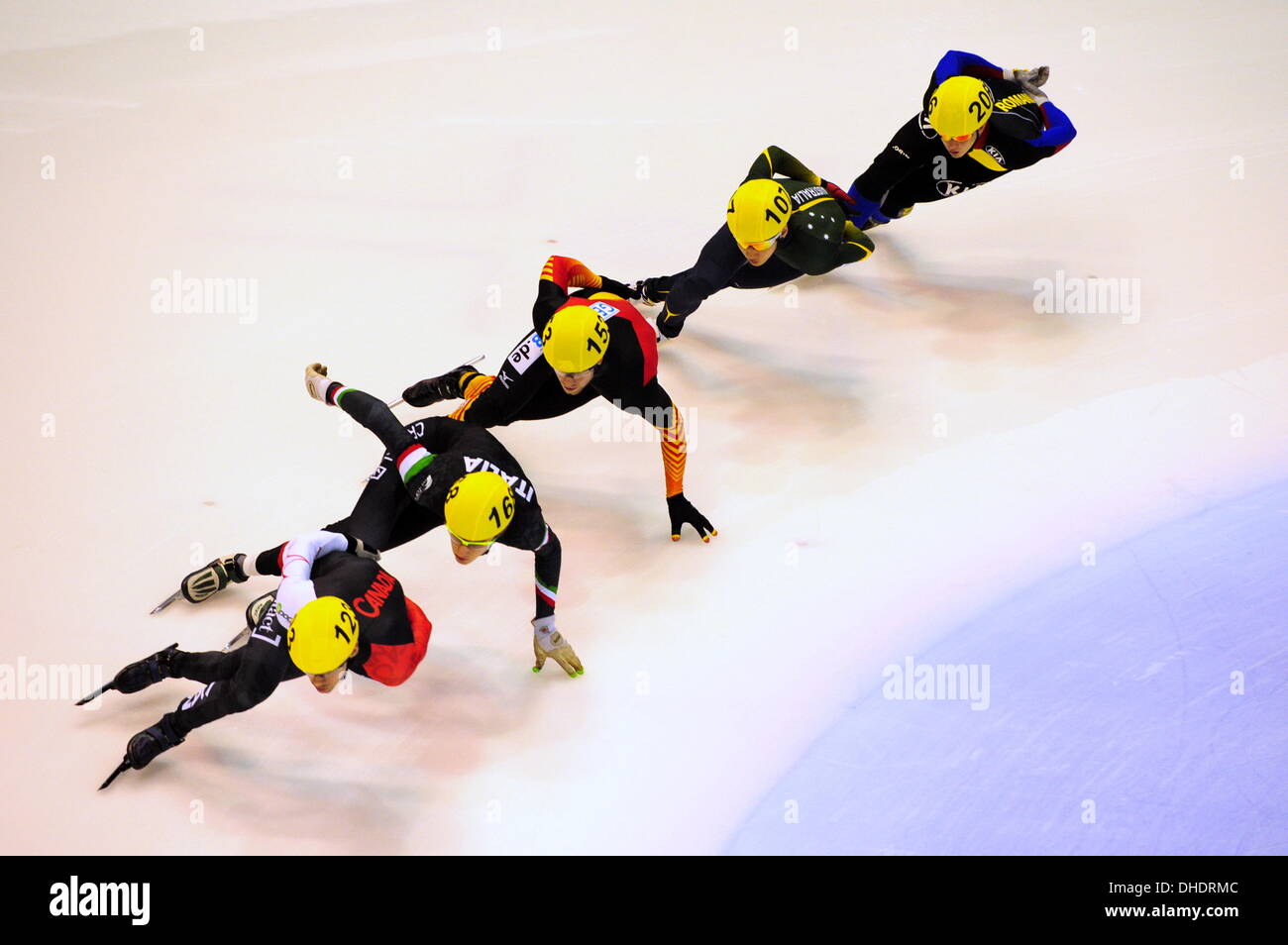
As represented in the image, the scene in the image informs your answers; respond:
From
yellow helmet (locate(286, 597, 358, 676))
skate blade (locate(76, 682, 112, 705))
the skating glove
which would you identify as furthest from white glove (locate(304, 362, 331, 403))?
the skating glove

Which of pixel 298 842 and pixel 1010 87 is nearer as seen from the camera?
pixel 298 842

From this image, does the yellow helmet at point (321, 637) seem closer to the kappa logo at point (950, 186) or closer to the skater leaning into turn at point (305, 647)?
the skater leaning into turn at point (305, 647)

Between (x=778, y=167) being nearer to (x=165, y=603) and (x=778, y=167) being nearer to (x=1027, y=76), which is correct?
(x=1027, y=76)

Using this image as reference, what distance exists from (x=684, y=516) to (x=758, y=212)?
1346 millimetres

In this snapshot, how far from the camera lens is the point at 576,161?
24.6 ft

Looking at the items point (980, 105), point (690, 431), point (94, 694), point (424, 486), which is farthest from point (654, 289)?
point (94, 694)

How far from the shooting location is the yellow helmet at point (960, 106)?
5883 mm

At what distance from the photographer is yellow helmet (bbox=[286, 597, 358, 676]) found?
4184 mm

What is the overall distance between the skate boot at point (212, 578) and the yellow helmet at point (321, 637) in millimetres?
1011

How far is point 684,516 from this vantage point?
18.1 ft

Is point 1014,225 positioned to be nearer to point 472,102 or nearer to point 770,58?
point 770,58

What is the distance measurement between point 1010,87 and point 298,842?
476 centimetres

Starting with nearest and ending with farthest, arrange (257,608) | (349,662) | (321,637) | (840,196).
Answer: (321,637) → (349,662) → (257,608) → (840,196)

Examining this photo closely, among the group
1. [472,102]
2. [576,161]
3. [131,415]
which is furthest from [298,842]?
[472,102]
